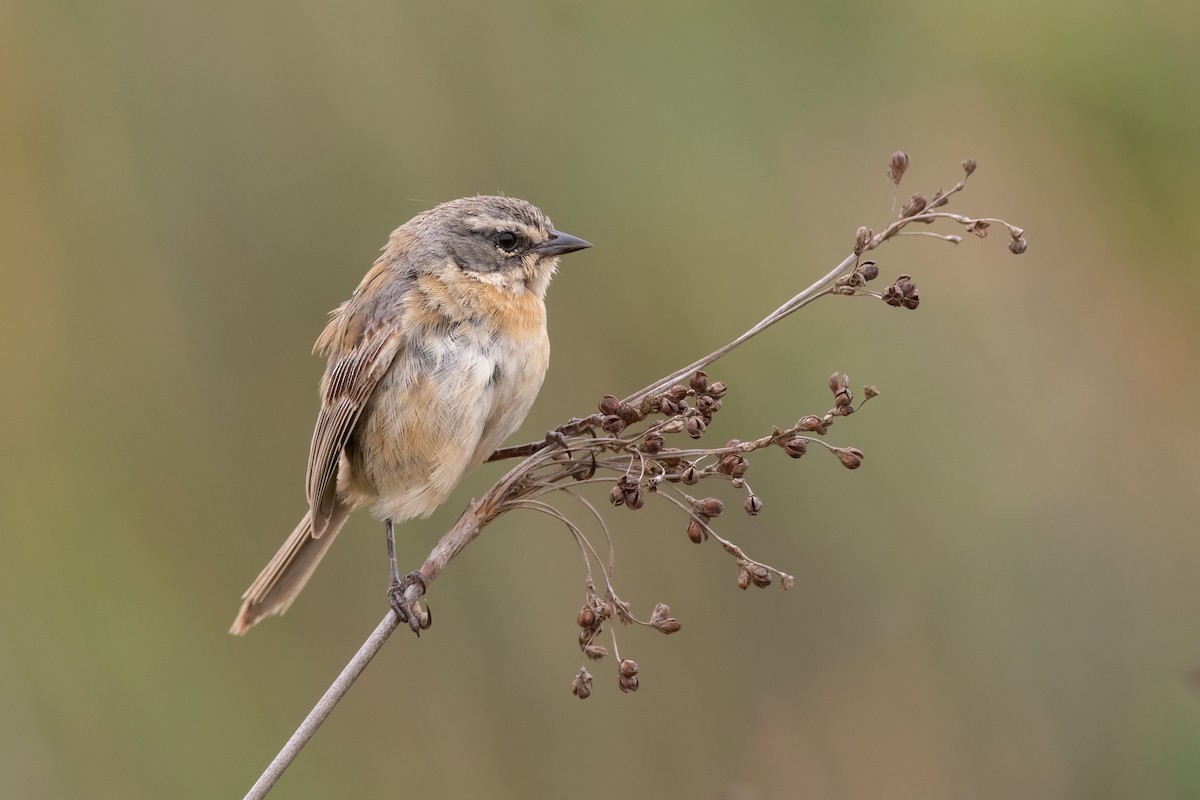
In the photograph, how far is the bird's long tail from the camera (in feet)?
13.7

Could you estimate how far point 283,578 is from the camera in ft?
13.9

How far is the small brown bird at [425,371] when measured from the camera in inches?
158

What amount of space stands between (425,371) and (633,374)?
1213mm

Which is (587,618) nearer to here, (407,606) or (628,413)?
(628,413)

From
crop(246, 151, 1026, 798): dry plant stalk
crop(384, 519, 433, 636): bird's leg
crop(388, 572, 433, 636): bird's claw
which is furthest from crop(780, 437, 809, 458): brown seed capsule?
crop(388, 572, 433, 636): bird's claw

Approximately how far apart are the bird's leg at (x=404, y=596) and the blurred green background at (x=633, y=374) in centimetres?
64

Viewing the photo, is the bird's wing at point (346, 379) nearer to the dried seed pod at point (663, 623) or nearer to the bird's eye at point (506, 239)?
the bird's eye at point (506, 239)

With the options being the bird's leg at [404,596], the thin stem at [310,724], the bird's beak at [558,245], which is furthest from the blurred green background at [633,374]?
the thin stem at [310,724]

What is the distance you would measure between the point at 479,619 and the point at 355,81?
7.18ft

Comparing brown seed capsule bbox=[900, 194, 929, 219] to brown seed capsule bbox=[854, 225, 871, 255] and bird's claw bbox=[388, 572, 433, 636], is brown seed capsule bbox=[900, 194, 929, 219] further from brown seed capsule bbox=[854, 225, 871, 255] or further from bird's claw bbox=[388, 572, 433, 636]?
bird's claw bbox=[388, 572, 433, 636]

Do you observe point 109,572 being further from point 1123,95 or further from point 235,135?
point 1123,95

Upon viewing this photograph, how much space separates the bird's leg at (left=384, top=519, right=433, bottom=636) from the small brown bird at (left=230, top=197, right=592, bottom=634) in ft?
0.06

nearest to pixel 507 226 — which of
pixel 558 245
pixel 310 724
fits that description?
pixel 558 245

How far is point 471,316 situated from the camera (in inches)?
161
